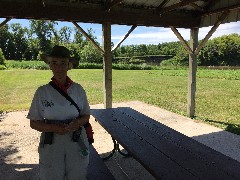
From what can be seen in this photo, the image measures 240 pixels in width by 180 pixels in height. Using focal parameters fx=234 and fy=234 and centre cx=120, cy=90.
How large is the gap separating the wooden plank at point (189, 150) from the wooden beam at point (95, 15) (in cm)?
320

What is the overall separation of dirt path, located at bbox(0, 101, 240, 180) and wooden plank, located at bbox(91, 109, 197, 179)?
1.03 metres

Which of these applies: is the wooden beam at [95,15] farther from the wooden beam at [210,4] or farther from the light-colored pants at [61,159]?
the light-colored pants at [61,159]

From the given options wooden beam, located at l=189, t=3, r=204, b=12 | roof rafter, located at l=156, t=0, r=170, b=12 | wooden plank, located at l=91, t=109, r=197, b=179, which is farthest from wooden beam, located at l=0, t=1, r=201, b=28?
wooden plank, located at l=91, t=109, r=197, b=179

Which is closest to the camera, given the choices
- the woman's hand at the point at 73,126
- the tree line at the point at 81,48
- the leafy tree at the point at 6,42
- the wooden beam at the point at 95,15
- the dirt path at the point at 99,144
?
the woman's hand at the point at 73,126

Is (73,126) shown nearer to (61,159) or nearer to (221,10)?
(61,159)

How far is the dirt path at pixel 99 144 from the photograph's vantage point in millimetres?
4445

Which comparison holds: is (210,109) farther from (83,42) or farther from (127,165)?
(83,42)

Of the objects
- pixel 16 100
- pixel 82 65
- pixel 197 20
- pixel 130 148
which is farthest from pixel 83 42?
pixel 130 148

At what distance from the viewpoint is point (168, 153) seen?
9.54 feet

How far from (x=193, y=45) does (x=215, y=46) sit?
56376 millimetres

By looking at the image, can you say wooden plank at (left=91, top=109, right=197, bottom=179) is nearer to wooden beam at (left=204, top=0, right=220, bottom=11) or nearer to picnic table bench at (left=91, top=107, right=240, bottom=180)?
picnic table bench at (left=91, top=107, right=240, bottom=180)

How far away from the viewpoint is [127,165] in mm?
4738

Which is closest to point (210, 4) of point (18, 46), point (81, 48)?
point (81, 48)

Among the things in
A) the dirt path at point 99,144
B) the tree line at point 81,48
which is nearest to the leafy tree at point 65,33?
the tree line at point 81,48
